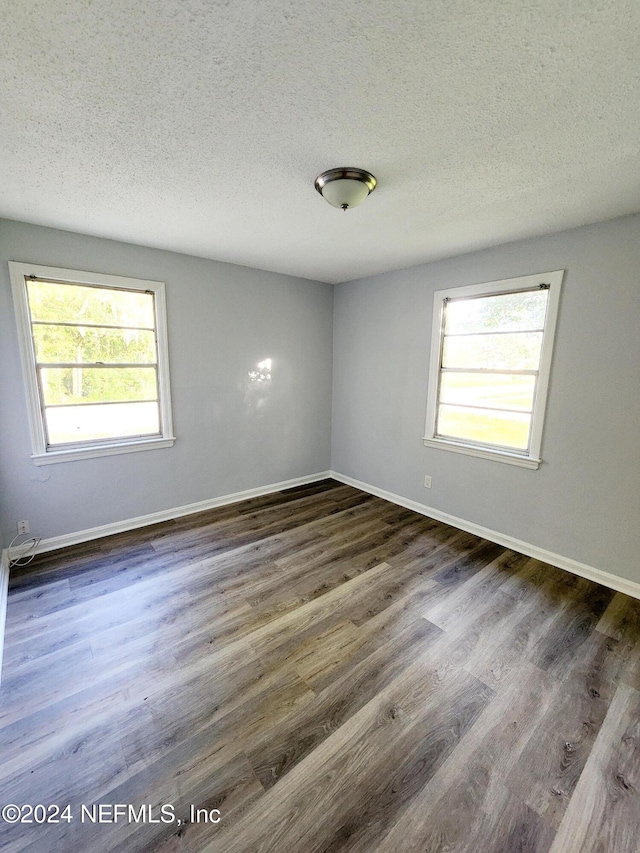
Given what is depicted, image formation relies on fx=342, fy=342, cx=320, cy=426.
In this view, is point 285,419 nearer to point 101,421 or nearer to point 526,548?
point 101,421

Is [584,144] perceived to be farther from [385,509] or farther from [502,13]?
[385,509]

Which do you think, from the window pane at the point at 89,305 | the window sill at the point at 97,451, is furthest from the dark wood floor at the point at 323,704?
the window pane at the point at 89,305

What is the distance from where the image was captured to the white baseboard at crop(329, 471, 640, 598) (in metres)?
2.43

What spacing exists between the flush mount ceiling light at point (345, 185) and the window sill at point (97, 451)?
8.29ft

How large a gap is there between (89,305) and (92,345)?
322mm

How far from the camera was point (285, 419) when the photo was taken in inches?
166

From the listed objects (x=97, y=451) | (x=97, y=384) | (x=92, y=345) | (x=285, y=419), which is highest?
(x=92, y=345)

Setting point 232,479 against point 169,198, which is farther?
point 232,479

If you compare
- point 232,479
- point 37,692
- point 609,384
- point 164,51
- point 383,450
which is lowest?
point 37,692

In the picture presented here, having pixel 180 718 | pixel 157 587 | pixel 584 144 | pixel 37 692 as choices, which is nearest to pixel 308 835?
pixel 180 718

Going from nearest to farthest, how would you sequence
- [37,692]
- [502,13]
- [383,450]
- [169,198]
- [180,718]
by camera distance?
1. [502,13]
2. [180,718]
3. [37,692]
4. [169,198]
5. [383,450]

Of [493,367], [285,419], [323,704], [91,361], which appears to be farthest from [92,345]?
[493,367]

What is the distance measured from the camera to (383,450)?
402 cm

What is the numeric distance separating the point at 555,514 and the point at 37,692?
343 centimetres
